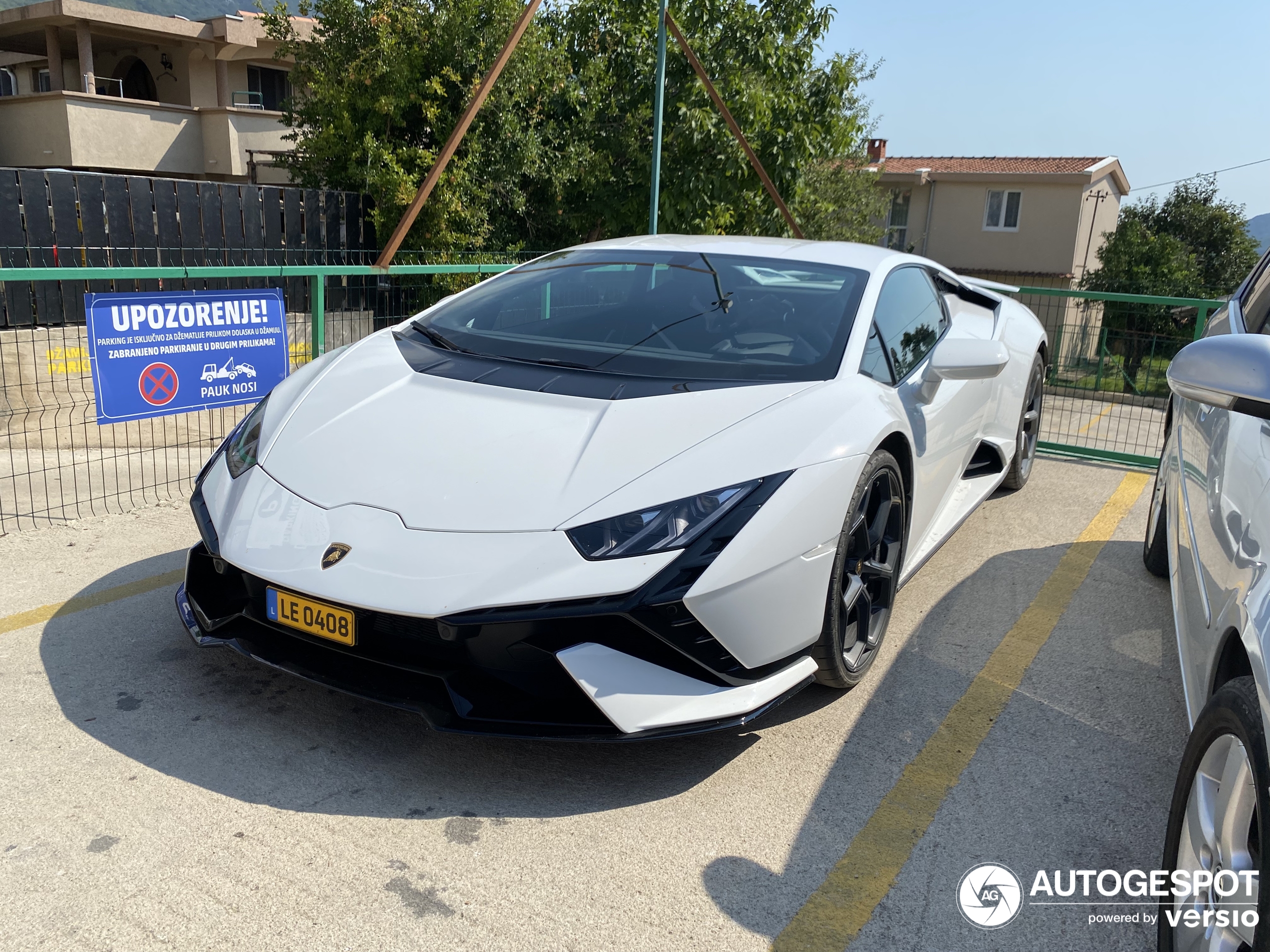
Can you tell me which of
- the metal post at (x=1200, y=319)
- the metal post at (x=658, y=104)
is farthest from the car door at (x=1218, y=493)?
the metal post at (x=658, y=104)

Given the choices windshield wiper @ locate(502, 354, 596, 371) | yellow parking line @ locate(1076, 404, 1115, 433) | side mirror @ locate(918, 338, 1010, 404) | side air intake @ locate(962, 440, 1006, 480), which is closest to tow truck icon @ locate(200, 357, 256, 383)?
windshield wiper @ locate(502, 354, 596, 371)

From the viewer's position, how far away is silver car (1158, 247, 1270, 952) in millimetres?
1632

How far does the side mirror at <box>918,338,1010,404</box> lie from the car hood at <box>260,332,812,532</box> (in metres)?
0.72

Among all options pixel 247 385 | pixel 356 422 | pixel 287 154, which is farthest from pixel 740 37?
pixel 356 422

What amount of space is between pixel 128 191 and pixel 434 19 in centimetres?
383

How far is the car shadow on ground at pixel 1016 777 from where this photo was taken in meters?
2.21

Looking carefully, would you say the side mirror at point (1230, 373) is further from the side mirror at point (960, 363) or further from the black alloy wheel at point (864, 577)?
the side mirror at point (960, 363)

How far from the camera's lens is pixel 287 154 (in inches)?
466

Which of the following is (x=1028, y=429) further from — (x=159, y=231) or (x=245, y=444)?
(x=159, y=231)

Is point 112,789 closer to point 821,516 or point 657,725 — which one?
point 657,725

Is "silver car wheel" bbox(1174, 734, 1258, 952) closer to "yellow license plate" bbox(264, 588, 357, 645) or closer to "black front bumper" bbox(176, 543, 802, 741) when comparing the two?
"black front bumper" bbox(176, 543, 802, 741)

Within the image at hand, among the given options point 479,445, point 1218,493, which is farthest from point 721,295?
point 1218,493

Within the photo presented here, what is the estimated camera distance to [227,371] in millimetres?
5062

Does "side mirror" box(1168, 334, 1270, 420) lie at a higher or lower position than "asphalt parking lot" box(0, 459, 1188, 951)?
higher
